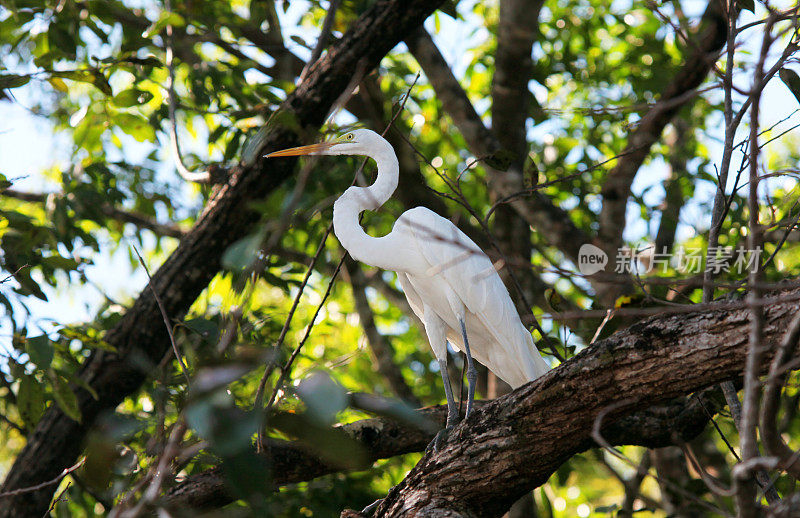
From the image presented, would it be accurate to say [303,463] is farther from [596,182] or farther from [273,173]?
[596,182]

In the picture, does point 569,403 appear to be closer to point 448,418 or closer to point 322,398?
point 448,418

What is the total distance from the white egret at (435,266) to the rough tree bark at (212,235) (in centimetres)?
46

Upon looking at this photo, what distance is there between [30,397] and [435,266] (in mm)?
1443

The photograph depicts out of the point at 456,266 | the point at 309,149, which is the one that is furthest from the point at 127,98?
the point at 456,266

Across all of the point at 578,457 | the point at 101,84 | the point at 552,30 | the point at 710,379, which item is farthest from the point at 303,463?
the point at 552,30

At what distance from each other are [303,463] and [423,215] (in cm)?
106

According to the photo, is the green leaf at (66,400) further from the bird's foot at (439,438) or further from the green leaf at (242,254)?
the green leaf at (242,254)

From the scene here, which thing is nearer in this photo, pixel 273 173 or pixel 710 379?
pixel 710 379

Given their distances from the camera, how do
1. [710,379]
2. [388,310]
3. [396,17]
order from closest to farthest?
[710,379] < [396,17] < [388,310]

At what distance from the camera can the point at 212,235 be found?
10.8 ft

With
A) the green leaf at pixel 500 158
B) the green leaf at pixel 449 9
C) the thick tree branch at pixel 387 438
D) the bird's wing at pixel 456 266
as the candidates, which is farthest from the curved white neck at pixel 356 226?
the green leaf at pixel 449 9

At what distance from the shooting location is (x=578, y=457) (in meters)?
3.17

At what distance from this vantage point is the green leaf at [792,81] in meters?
2.01

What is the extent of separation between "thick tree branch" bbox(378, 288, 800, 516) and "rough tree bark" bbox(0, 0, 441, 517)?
1600mm
